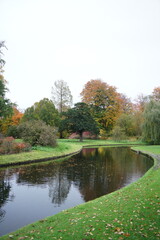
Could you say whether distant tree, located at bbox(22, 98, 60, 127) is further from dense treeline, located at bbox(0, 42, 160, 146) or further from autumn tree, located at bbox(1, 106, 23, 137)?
autumn tree, located at bbox(1, 106, 23, 137)

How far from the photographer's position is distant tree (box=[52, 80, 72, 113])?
183ft

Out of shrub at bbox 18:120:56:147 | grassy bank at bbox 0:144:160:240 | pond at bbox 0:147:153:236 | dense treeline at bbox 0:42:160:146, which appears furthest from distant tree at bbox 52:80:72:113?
grassy bank at bbox 0:144:160:240

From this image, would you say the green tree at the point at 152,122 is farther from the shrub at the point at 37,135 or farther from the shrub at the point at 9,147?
the shrub at the point at 9,147

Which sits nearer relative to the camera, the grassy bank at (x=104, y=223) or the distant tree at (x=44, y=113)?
the grassy bank at (x=104, y=223)

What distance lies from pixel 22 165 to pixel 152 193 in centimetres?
1316

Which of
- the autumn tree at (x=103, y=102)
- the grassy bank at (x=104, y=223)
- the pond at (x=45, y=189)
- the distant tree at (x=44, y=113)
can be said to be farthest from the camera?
the autumn tree at (x=103, y=102)

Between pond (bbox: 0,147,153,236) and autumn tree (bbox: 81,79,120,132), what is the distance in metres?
37.4

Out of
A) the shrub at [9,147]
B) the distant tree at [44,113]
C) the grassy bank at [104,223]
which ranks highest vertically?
the distant tree at [44,113]

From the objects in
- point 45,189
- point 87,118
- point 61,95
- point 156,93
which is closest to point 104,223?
point 45,189

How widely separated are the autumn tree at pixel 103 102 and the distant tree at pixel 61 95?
5448 millimetres

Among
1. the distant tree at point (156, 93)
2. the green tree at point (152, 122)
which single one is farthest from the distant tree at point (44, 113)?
the distant tree at point (156, 93)

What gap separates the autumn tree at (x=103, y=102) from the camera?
55.6m

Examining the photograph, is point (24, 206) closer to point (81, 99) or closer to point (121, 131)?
point (121, 131)

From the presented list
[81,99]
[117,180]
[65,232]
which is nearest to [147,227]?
[65,232]
